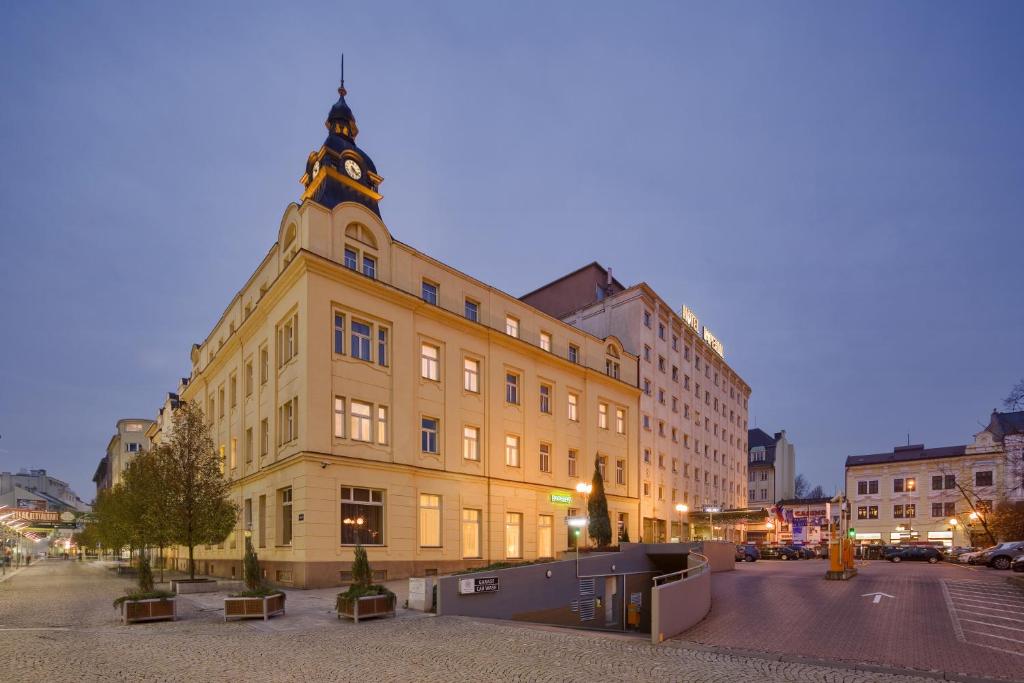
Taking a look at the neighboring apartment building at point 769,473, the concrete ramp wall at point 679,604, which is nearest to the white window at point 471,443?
the concrete ramp wall at point 679,604

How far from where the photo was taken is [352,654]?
503 inches

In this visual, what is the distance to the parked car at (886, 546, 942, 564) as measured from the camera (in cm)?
→ 5165

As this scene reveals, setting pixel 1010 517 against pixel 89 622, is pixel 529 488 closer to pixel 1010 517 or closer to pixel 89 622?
pixel 89 622

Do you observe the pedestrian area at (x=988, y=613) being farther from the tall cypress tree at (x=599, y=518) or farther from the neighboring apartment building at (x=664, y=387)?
the neighboring apartment building at (x=664, y=387)

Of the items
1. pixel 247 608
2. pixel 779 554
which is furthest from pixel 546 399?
pixel 779 554

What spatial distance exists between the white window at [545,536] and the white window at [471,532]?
17.2 ft

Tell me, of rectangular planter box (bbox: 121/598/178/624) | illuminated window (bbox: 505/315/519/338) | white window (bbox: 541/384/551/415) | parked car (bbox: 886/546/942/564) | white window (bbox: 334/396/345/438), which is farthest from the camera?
parked car (bbox: 886/546/942/564)

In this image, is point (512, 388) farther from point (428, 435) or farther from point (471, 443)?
point (428, 435)

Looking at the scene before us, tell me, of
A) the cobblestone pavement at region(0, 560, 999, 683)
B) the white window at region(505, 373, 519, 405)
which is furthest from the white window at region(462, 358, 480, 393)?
the cobblestone pavement at region(0, 560, 999, 683)

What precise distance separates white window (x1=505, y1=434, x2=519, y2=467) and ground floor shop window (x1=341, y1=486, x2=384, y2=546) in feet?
32.0

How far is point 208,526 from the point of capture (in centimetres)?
2905

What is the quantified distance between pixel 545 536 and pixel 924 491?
201 ft

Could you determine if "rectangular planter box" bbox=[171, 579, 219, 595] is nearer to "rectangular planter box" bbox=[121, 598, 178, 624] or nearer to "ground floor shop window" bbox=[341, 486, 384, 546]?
"ground floor shop window" bbox=[341, 486, 384, 546]

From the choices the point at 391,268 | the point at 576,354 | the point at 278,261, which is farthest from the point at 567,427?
the point at 278,261
